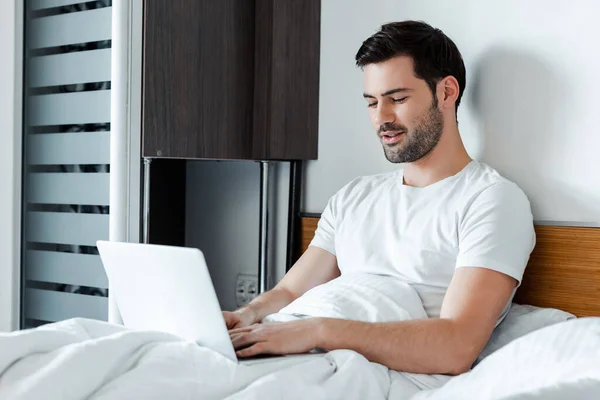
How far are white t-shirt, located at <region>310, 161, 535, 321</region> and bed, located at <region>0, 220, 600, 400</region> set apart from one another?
13.2 inches

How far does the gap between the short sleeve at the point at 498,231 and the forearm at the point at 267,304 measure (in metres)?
0.46

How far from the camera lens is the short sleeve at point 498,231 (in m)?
1.56

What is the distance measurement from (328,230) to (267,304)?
0.91 ft

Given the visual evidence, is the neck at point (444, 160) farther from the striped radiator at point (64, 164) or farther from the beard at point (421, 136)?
the striped radiator at point (64, 164)

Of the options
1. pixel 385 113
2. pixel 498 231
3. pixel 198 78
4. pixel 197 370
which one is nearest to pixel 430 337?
pixel 498 231

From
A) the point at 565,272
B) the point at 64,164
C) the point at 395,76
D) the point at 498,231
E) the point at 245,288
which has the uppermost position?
the point at 395,76

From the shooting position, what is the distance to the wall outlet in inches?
94.1

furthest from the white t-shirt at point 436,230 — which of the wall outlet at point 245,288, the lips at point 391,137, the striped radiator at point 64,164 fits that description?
the striped radiator at point 64,164

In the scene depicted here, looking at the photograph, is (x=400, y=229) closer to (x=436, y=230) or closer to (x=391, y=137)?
(x=436, y=230)

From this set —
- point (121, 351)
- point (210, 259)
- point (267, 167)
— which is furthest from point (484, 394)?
point (210, 259)

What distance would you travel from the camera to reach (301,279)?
1.93 metres

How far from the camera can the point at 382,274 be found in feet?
5.83

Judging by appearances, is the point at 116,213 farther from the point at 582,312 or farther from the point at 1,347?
the point at 582,312

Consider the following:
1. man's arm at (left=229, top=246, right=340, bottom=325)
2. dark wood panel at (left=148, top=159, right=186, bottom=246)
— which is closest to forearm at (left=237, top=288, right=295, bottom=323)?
man's arm at (left=229, top=246, right=340, bottom=325)
